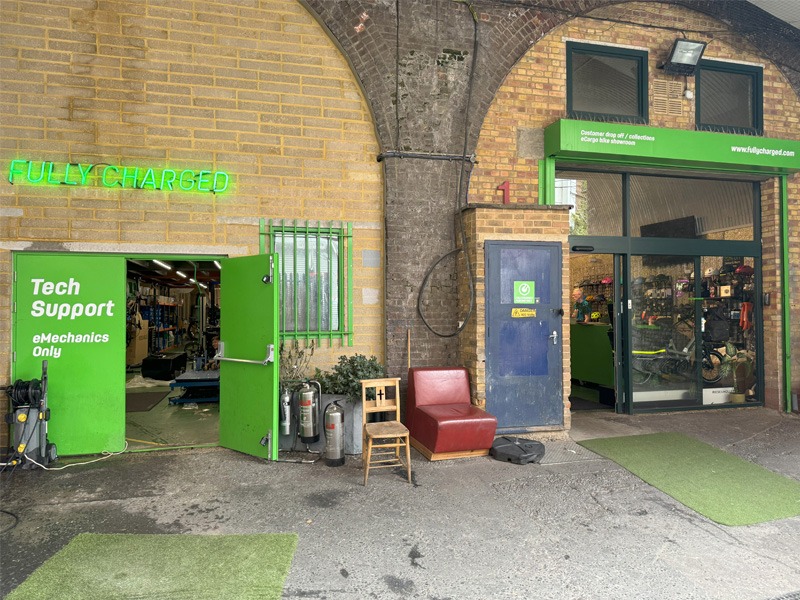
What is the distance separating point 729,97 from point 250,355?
797 centimetres

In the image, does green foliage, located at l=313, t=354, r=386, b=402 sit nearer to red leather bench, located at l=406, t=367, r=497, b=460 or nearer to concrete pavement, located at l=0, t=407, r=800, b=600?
red leather bench, located at l=406, t=367, r=497, b=460

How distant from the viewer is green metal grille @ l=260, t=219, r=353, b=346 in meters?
5.99

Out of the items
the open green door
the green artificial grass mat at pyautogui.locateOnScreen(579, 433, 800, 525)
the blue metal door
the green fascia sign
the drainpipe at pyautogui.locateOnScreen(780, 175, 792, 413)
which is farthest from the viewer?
the drainpipe at pyautogui.locateOnScreen(780, 175, 792, 413)

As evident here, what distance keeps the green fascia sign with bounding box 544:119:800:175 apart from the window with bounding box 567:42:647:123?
0.63m

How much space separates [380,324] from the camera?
20.5ft

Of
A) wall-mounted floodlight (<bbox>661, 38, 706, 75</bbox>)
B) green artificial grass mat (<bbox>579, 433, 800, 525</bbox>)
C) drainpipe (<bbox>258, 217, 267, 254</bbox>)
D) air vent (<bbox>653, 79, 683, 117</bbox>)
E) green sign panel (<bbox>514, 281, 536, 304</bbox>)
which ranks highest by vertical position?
wall-mounted floodlight (<bbox>661, 38, 706, 75</bbox>)

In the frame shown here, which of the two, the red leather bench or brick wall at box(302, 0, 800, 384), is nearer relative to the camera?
the red leather bench

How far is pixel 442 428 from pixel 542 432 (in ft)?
5.12

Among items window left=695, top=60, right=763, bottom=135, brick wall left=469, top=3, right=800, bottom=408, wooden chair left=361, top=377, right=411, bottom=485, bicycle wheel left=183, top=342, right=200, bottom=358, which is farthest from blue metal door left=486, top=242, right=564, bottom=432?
bicycle wheel left=183, top=342, right=200, bottom=358

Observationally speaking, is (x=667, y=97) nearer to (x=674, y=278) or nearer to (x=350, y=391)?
(x=674, y=278)

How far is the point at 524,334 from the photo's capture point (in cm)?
595

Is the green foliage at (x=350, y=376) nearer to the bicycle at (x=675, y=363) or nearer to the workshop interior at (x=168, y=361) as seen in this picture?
the workshop interior at (x=168, y=361)

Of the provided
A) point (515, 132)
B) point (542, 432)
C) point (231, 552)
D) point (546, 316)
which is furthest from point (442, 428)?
point (515, 132)

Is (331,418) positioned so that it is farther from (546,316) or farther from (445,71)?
(445,71)
